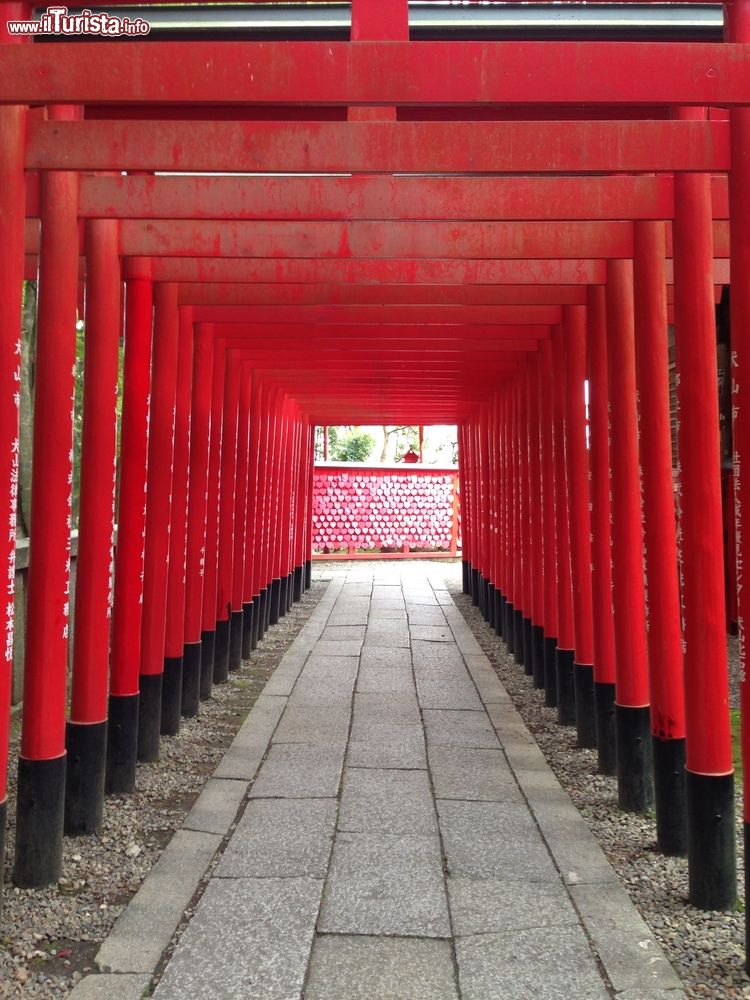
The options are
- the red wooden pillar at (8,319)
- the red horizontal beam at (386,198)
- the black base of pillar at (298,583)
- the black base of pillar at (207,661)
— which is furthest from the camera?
the black base of pillar at (298,583)

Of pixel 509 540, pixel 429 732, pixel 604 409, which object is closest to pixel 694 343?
pixel 604 409

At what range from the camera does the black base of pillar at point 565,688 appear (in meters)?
5.44

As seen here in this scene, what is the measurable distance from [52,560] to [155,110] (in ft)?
8.98

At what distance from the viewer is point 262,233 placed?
3.85 metres

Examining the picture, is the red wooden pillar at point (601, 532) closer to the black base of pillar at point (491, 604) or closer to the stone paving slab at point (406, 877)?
the stone paving slab at point (406, 877)

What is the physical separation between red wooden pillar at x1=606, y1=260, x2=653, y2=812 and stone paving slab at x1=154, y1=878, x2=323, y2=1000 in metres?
1.72

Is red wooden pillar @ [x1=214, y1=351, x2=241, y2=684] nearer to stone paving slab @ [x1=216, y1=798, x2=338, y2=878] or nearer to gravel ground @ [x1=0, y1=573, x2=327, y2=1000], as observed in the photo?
gravel ground @ [x1=0, y1=573, x2=327, y2=1000]

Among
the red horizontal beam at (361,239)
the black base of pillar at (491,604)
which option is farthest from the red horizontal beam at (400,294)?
the black base of pillar at (491,604)

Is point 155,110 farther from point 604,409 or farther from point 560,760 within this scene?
point 560,760

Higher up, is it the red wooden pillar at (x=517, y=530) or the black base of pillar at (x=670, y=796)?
the red wooden pillar at (x=517, y=530)

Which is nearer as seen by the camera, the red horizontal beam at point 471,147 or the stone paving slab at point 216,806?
the red horizontal beam at point 471,147

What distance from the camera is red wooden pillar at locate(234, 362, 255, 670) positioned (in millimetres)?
7379

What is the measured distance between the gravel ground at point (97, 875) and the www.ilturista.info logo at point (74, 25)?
312cm

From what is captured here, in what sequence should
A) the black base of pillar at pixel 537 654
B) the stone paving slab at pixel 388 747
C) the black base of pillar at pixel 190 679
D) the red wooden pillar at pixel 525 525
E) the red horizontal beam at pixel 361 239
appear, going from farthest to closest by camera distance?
the red wooden pillar at pixel 525 525 → the black base of pillar at pixel 537 654 → the black base of pillar at pixel 190 679 → the stone paving slab at pixel 388 747 → the red horizontal beam at pixel 361 239
